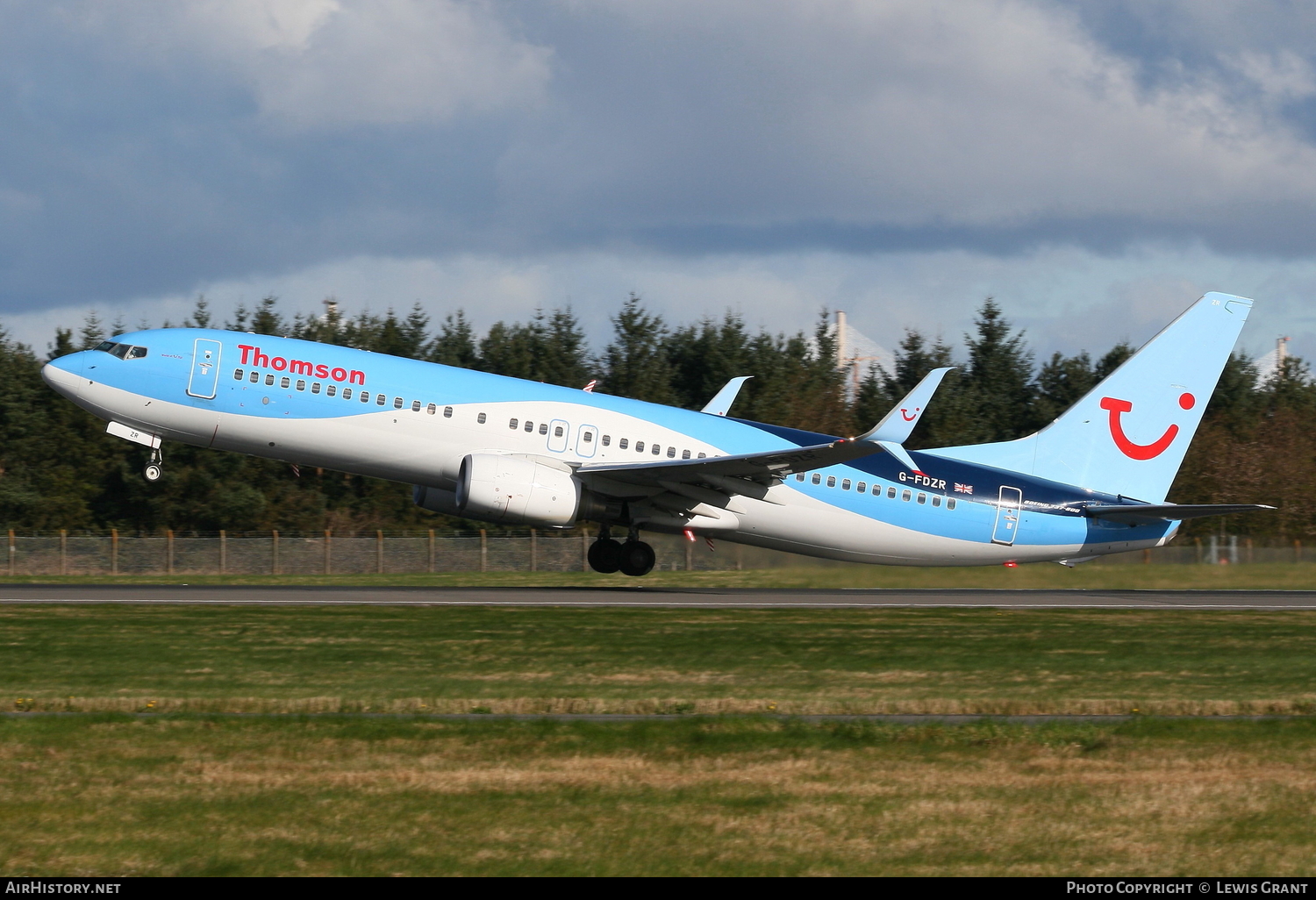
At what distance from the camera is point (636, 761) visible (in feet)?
38.1

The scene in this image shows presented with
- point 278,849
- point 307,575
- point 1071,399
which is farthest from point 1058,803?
point 1071,399

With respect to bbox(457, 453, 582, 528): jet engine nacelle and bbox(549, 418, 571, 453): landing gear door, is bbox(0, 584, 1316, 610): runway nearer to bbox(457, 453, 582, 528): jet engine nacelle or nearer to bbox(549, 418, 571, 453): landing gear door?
bbox(457, 453, 582, 528): jet engine nacelle

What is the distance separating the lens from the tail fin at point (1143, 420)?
3362 centimetres

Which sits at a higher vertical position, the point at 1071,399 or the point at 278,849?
the point at 1071,399

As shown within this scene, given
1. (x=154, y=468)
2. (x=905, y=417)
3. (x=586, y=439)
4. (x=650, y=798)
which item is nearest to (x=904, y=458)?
(x=905, y=417)

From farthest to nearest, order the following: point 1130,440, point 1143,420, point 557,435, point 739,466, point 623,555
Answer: point 1143,420 < point 1130,440 < point 623,555 < point 557,435 < point 739,466

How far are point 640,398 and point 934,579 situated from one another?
3675cm

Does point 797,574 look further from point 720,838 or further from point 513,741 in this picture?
point 720,838

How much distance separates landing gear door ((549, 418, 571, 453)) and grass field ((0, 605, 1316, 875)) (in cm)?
988

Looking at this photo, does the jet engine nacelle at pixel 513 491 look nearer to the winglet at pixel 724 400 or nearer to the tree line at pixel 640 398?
the winglet at pixel 724 400

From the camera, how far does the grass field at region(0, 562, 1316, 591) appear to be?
1252 inches

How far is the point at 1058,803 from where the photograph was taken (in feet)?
33.8

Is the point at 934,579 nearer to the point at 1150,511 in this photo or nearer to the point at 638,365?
the point at 1150,511
